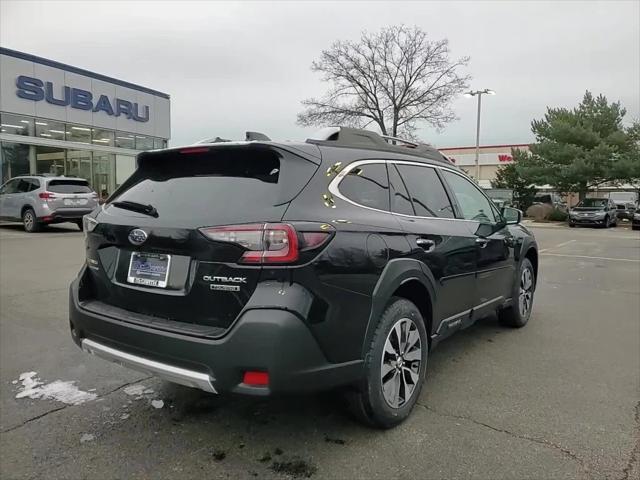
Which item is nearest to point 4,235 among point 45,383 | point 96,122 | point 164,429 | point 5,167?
point 5,167

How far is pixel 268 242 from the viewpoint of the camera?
258 cm

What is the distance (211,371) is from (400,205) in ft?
5.39

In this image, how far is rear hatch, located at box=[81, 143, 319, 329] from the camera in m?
2.64

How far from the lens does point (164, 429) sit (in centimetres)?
313

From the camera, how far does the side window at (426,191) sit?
3.70 m

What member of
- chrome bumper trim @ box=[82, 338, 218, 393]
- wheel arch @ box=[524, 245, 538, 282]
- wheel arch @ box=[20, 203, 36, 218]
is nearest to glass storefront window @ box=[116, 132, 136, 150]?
wheel arch @ box=[20, 203, 36, 218]

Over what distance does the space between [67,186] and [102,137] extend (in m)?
11.1

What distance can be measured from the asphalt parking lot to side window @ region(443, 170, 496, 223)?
4.01 ft

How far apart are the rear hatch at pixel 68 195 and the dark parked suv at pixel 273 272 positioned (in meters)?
13.3

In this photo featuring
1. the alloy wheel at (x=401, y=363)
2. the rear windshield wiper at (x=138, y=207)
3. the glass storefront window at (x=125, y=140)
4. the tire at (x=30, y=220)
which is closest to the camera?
the rear windshield wiper at (x=138, y=207)

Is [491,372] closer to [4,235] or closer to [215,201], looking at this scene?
[215,201]

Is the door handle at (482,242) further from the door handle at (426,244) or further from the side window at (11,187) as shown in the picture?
the side window at (11,187)

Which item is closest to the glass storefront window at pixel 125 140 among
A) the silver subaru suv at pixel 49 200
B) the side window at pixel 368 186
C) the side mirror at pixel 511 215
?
the silver subaru suv at pixel 49 200

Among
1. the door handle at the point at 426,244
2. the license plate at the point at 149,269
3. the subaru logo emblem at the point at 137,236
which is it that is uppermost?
the subaru logo emblem at the point at 137,236
